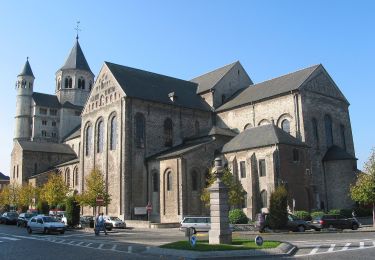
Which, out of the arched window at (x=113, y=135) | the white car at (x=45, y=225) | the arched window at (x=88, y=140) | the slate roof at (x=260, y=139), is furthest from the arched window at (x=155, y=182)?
the white car at (x=45, y=225)

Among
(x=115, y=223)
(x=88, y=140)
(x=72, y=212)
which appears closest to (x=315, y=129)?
(x=115, y=223)

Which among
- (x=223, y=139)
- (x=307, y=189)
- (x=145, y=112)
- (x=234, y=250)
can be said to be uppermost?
(x=145, y=112)

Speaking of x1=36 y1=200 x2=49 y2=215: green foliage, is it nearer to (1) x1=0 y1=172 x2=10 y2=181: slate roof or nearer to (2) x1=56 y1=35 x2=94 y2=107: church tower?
(2) x1=56 y1=35 x2=94 y2=107: church tower

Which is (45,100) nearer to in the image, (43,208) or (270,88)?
(43,208)

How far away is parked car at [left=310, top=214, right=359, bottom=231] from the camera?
32.4 m

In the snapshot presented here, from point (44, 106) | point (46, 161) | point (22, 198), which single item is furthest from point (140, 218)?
point (44, 106)

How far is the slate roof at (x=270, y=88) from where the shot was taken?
47356 millimetres

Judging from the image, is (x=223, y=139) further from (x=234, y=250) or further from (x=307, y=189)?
(x=234, y=250)

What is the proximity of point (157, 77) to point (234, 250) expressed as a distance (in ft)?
132

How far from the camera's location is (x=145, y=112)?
48312mm

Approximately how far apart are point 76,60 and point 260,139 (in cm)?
5722

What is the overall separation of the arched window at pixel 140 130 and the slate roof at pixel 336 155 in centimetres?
2077

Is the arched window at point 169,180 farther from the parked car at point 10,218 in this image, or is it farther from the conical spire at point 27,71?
the conical spire at point 27,71

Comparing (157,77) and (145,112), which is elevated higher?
(157,77)
